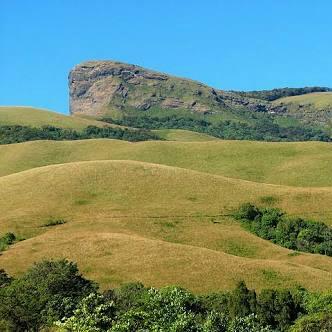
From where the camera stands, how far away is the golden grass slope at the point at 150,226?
90438 mm

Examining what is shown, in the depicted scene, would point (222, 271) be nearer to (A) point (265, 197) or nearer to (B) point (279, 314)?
(B) point (279, 314)

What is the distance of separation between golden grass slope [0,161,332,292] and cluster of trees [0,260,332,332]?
8.88 m

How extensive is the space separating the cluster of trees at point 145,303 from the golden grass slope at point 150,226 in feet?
29.1

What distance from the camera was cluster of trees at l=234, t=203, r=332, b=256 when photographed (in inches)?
4479

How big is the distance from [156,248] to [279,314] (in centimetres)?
2927

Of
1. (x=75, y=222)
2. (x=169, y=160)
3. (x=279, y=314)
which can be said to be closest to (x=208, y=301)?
(x=279, y=314)

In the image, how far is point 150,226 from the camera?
117 metres

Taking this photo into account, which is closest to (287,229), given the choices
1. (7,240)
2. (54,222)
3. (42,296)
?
(54,222)

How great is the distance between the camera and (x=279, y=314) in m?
71.8

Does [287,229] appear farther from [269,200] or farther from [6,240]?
[6,240]

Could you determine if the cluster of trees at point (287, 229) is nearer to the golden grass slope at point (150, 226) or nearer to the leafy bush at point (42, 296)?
the golden grass slope at point (150, 226)

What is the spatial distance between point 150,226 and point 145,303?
5728 cm

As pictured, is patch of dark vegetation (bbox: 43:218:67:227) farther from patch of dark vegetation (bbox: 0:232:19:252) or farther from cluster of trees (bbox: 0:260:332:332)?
cluster of trees (bbox: 0:260:332:332)

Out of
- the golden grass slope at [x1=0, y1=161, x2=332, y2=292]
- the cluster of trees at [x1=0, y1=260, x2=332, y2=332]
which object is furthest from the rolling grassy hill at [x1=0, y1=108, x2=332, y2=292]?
the cluster of trees at [x1=0, y1=260, x2=332, y2=332]
